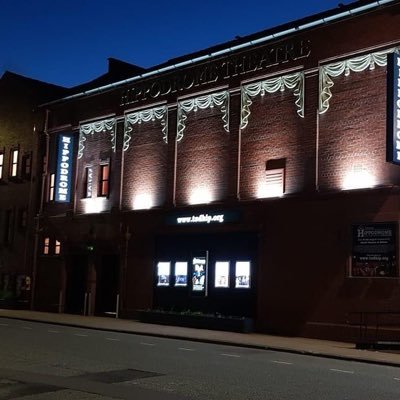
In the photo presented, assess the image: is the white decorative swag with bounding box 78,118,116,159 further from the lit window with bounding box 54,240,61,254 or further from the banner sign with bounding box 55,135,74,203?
the lit window with bounding box 54,240,61,254

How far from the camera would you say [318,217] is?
2189 cm

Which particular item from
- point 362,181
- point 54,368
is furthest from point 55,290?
point 54,368

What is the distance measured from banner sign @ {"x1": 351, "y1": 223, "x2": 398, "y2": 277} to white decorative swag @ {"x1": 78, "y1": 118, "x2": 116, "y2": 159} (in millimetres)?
13645

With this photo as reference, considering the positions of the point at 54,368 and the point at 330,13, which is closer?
the point at 54,368

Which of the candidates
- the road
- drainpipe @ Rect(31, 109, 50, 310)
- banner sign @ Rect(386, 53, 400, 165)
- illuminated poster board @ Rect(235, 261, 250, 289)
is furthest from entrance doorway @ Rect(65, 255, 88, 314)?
banner sign @ Rect(386, 53, 400, 165)

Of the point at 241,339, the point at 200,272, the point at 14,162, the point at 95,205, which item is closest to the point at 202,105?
the point at 200,272

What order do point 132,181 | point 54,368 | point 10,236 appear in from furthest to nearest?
point 10,236
point 132,181
point 54,368

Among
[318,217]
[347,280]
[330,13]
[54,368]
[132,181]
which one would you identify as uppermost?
[330,13]

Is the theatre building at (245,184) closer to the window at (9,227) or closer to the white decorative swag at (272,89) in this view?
the white decorative swag at (272,89)

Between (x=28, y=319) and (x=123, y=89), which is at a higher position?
(x=123, y=89)

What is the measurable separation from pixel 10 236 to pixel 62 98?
8.10m

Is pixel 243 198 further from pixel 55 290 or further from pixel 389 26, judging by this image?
pixel 55 290

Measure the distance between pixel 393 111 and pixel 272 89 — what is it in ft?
20.5

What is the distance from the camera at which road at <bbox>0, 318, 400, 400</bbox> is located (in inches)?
409
